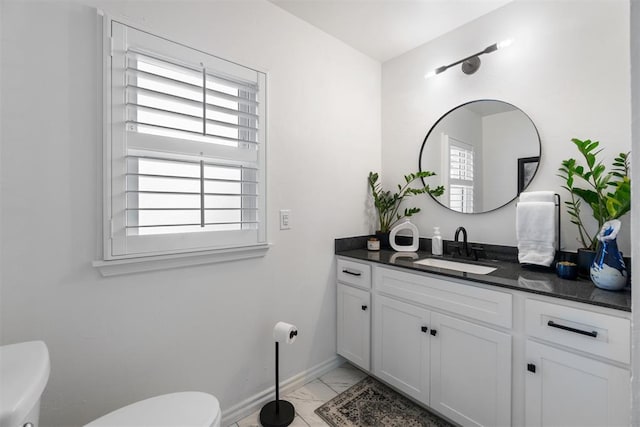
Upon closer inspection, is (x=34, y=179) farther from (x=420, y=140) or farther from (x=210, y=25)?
(x=420, y=140)

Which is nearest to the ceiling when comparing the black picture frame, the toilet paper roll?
the black picture frame

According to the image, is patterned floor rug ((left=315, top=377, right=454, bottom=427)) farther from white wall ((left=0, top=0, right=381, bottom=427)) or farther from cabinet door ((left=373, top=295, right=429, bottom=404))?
white wall ((left=0, top=0, right=381, bottom=427))

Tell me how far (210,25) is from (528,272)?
2.19 meters

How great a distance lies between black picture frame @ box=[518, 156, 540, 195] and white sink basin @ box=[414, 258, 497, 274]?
0.54m

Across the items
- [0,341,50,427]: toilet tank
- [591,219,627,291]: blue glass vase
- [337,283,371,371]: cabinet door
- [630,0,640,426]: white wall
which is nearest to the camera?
[630,0,640,426]: white wall

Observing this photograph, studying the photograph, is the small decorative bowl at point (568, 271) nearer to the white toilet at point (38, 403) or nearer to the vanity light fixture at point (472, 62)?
the vanity light fixture at point (472, 62)


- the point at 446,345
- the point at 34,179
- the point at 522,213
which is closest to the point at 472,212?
the point at 522,213

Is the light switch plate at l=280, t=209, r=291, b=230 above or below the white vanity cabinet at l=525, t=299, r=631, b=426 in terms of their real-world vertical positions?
above

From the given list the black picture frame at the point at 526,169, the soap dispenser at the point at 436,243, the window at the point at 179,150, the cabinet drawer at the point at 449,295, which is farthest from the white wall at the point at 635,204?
the soap dispenser at the point at 436,243

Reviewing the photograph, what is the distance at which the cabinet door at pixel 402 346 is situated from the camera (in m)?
1.72

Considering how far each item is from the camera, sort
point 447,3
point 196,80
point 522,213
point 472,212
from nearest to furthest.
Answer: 1. point 196,80
2. point 522,213
3. point 447,3
4. point 472,212

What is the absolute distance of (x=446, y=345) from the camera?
162cm

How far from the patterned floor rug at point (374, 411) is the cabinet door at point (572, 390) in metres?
0.55

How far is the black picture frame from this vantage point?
5.99 ft
